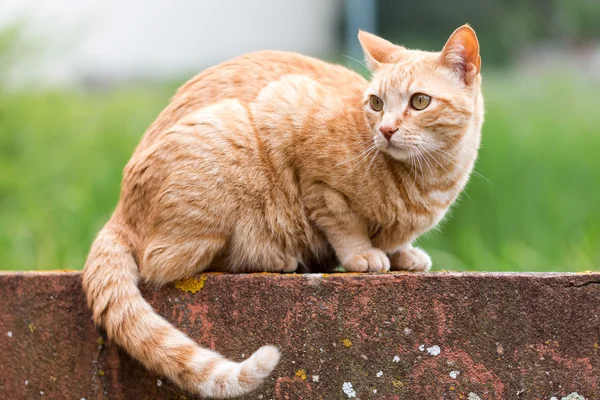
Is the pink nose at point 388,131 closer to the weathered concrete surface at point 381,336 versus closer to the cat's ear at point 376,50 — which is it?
the cat's ear at point 376,50

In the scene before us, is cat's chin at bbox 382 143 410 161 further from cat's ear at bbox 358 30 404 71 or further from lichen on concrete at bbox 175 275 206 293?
lichen on concrete at bbox 175 275 206 293

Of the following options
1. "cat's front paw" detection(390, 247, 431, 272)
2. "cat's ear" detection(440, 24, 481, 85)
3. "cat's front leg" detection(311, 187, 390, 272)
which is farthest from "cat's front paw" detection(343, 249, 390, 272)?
"cat's ear" detection(440, 24, 481, 85)

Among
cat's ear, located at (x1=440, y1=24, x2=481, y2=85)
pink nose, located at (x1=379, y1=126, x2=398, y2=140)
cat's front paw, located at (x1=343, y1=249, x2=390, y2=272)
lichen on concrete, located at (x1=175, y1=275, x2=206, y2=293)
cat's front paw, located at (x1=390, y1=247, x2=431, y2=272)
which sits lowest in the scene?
cat's front paw, located at (x1=390, y1=247, x2=431, y2=272)

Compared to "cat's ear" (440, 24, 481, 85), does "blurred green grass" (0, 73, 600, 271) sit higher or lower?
lower

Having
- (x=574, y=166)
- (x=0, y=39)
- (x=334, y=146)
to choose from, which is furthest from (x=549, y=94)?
(x=0, y=39)

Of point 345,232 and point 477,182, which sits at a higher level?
point 345,232

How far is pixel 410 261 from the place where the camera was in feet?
8.45

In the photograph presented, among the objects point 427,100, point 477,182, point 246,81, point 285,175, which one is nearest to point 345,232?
point 285,175

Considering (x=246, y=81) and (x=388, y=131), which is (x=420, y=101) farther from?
(x=246, y=81)

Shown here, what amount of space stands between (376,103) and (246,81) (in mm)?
472

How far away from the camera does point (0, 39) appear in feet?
16.3

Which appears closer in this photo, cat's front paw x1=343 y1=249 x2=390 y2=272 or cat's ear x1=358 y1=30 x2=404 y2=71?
cat's front paw x1=343 y1=249 x2=390 y2=272

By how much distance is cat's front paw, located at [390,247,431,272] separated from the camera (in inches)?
101

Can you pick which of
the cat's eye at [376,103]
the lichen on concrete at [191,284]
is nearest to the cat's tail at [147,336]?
the lichen on concrete at [191,284]
